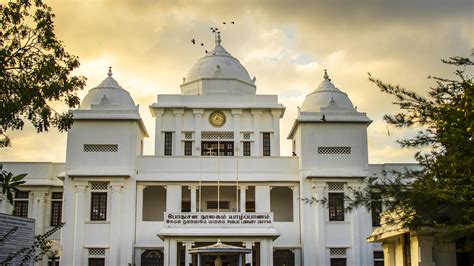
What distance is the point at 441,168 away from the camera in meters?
12.8

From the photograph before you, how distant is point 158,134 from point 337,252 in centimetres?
1133

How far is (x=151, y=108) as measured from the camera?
36.9 metres

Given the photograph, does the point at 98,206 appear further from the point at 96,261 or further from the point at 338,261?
the point at 338,261

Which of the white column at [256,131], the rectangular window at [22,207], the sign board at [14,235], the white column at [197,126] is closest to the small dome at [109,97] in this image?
the white column at [197,126]

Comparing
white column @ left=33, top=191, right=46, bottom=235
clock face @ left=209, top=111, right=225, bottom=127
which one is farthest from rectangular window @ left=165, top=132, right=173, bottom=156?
white column @ left=33, top=191, right=46, bottom=235

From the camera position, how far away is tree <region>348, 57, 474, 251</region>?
1207 cm

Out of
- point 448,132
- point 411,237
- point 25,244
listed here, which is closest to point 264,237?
point 411,237

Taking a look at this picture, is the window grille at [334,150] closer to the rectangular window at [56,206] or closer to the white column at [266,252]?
the white column at [266,252]

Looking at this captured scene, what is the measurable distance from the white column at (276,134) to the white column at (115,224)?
28.4 ft

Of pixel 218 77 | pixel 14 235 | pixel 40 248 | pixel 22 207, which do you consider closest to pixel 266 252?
pixel 218 77

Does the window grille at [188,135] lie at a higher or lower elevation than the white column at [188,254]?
higher

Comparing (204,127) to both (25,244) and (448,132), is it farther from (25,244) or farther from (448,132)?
(448,132)

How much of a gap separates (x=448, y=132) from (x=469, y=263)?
6.07m

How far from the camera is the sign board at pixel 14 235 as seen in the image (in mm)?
14602
